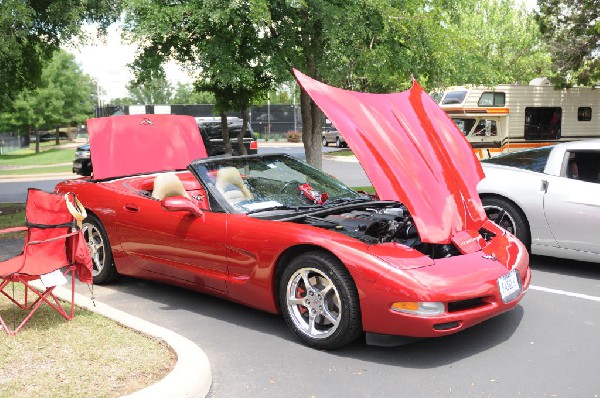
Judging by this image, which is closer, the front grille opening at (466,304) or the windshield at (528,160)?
the front grille opening at (466,304)

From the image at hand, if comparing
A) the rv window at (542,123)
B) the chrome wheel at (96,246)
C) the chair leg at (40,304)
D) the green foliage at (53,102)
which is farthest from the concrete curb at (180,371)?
the green foliage at (53,102)

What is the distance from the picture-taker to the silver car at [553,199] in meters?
6.56

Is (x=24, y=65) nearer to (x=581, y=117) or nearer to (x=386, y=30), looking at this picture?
(x=386, y=30)

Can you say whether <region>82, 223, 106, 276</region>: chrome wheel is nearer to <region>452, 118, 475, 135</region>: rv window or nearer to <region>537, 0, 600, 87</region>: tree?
<region>452, 118, 475, 135</region>: rv window

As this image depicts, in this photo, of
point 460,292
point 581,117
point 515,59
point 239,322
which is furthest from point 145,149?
point 515,59

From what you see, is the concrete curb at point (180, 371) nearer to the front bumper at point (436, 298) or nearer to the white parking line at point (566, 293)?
the front bumper at point (436, 298)

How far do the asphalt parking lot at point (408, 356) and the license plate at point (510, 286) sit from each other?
1.23 feet

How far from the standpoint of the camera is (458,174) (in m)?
5.31

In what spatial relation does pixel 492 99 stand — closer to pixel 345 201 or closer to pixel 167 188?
pixel 345 201

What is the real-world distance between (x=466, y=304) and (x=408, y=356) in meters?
0.57

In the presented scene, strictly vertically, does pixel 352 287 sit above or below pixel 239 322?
above

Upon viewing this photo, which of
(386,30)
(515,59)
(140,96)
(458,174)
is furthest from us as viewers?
(140,96)

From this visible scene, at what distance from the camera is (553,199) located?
22.3 feet

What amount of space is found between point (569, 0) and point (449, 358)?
2017cm
